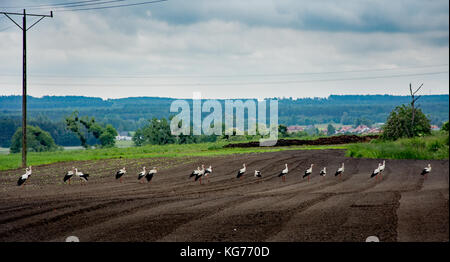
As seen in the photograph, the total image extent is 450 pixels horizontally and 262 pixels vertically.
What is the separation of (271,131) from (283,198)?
6933 centimetres

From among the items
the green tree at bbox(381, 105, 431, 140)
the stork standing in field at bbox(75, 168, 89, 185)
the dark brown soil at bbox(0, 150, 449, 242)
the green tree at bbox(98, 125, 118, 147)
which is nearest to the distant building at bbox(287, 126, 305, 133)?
the green tree at bbox(98, 125, 118, 147)

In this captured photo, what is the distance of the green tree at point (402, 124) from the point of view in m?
25.0

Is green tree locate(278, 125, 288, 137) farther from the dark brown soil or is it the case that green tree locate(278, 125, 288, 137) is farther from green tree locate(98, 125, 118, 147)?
the dark brown soil

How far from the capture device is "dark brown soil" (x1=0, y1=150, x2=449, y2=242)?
37.2 ft

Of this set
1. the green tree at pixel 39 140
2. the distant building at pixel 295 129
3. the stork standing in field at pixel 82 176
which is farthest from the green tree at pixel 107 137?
the stork standing in field at pixel 82 176

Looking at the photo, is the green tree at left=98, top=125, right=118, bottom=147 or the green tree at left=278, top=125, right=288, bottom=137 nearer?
the green tree at left=278, top=125, right=288, bottom=137

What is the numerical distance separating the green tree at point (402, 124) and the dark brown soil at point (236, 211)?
1.72 meters

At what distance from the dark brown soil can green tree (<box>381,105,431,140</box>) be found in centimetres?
172

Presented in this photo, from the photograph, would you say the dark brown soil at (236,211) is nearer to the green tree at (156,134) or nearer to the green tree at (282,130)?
the green tree at (282,130)

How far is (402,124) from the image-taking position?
88.0 feet
